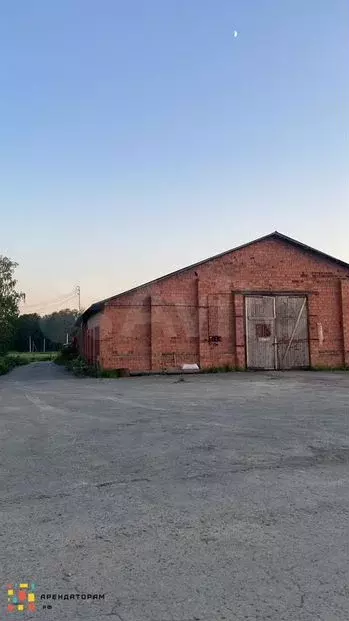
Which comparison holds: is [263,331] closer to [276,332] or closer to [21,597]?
[276,332]

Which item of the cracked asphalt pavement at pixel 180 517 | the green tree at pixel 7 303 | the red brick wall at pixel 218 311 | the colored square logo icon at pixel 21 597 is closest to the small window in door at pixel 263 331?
the red brick wall at pixel 218 311

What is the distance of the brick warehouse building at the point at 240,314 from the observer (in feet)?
Answer: 65.4

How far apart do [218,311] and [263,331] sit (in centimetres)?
200

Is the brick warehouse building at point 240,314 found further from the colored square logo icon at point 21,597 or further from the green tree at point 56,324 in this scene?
the green tree at point 56,324

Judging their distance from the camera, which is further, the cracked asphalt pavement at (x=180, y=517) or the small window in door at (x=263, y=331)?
the small window in door at (x=263, y=331)

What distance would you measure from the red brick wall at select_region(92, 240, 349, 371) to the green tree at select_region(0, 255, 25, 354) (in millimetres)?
28014

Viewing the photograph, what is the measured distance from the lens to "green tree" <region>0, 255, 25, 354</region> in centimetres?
4525

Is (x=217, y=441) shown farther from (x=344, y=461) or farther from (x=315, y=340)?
(x=315, y=340)

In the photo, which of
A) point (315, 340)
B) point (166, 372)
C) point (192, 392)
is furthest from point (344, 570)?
point (315, 340)

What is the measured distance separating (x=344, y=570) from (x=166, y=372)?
16828mm

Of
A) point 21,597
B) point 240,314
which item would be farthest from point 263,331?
point 21,597

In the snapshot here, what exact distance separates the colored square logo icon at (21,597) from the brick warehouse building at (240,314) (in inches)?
656

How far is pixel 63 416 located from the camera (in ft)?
31.1

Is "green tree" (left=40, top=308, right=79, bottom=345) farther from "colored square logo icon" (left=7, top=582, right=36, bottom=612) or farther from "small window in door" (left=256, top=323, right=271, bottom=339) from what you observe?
"colored square logo icon" (left=7, top=582, right=36, bottom=612)
